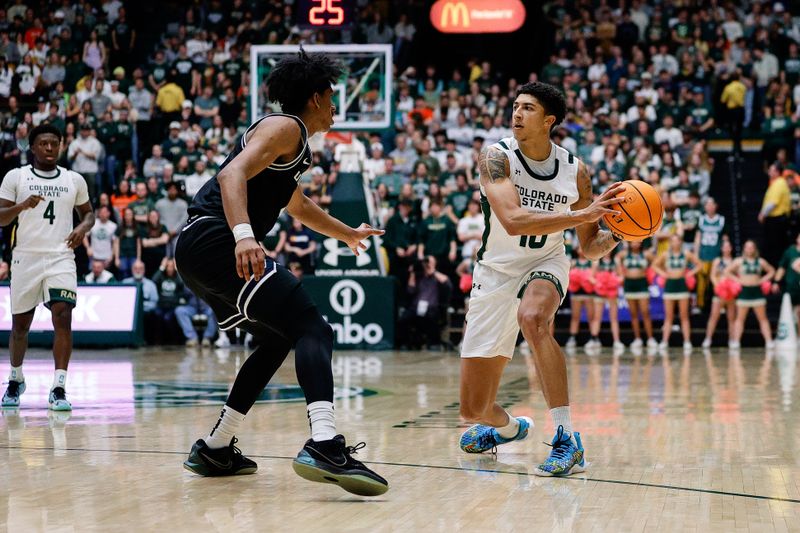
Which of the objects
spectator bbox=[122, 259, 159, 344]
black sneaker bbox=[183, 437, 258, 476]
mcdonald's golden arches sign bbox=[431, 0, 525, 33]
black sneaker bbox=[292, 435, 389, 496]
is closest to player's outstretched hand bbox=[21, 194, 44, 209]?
black sneaker bbox=[183, 437, 258, 476]

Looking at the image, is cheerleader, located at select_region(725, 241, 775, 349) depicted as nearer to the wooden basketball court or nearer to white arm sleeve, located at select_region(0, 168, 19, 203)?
the wooden basketball court

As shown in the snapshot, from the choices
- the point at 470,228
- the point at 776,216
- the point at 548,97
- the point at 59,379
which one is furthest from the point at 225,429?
the point at 776,216

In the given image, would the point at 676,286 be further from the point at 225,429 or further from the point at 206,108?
the point at 225,429

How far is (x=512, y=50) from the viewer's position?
25875 mm

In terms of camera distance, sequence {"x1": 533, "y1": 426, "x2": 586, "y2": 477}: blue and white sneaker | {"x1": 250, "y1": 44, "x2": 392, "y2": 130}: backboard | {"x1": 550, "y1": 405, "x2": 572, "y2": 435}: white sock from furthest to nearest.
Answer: {"x1": 250, "y1": 44, "x2": 392, "y2": 130}: backboard → {"x1": 550, "y1": 405, "x2": 572, "y2": 435}: white sock → {"x1": 533, "y1": 426, "x2": 586, "y2": 477}: blue and white sneaker

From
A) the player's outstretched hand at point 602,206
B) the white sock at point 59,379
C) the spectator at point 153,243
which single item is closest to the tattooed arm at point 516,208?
the player's outstretched hand at point 602,206

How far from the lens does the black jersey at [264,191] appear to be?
4938 mm

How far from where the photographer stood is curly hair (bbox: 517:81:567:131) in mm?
5910

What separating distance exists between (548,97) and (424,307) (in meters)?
10.6

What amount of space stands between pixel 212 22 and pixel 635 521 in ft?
72.2

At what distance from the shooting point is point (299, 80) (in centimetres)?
503

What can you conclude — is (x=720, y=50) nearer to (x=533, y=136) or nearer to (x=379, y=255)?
(x=379, y=255)

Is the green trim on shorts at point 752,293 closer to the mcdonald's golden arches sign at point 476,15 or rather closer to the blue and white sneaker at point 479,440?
the mcdonald's golden arches sign at point 476,15

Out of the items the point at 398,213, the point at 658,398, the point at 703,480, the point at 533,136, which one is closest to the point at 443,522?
the point at 703,480
